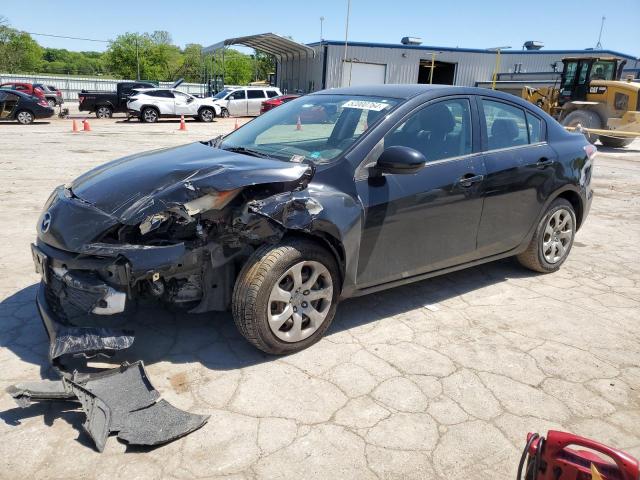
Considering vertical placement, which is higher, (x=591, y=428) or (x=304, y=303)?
(x=304, y=303)

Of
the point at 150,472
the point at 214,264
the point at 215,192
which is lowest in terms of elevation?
the point at 150,472

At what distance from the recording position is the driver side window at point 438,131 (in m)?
3.65

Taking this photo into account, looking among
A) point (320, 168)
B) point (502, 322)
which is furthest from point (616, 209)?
point (320, 168)

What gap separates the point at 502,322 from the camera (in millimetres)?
3939

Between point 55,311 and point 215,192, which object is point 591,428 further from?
point 55,311

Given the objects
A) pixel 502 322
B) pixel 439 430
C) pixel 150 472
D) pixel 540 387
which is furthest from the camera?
pixel 502 322

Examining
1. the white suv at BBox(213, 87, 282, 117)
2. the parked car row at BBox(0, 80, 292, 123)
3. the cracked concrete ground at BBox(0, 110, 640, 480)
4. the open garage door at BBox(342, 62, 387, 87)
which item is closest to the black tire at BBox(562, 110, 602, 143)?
the parked car row at BBox(0, 80, 292, 123)

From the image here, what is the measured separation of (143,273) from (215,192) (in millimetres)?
616

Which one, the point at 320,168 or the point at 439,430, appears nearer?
the point at 439,430

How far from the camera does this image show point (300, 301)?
3271 mm

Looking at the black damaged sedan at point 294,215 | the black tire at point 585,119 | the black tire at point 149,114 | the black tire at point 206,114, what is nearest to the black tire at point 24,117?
the black tire at point 149,114

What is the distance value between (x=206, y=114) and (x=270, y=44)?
14.8 metres

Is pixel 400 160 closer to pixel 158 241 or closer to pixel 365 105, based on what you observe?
pixel 365 105

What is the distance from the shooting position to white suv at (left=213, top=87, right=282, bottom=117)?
27095 millimetres
